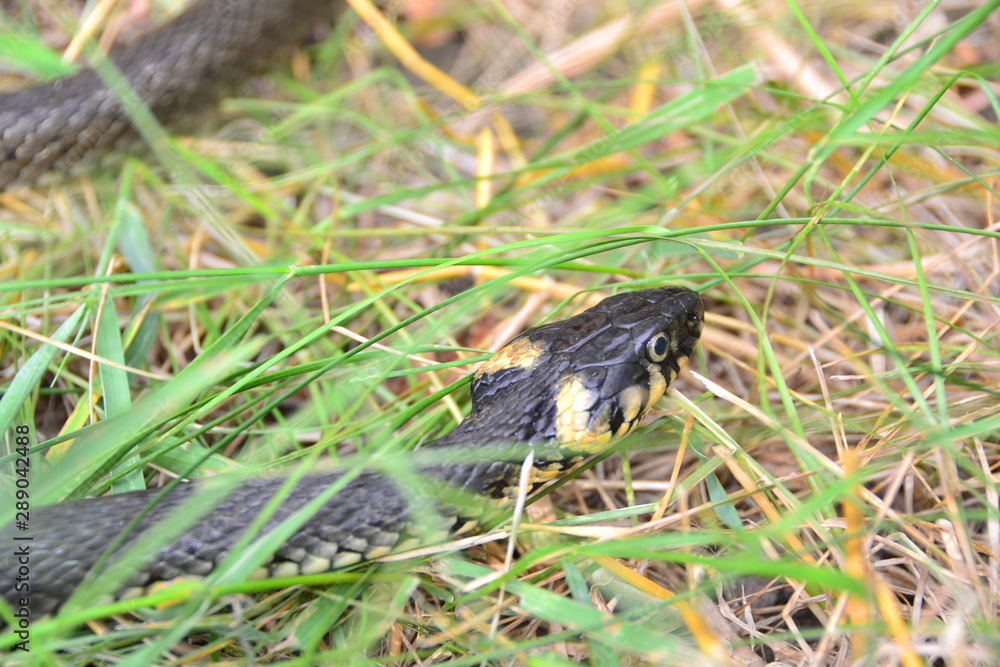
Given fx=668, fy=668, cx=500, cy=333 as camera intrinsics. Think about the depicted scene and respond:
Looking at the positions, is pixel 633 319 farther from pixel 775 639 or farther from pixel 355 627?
pixel 355 627

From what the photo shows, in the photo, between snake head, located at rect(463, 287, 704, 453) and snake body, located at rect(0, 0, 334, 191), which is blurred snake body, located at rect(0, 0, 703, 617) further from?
snake body, located at rect(0, 0, 334, 191)

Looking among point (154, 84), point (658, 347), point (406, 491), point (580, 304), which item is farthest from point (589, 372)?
point (154, 84)

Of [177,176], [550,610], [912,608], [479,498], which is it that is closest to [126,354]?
[177,176]

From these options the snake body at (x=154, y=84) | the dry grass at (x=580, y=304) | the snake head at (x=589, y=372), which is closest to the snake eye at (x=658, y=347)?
the snake head at (x=589, y=372)

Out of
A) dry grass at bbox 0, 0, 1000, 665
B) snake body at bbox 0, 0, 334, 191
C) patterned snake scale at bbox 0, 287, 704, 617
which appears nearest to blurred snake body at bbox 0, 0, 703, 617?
patterned snake scale at bbox 0, 287, 704, 617

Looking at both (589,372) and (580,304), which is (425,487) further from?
(580,304)
